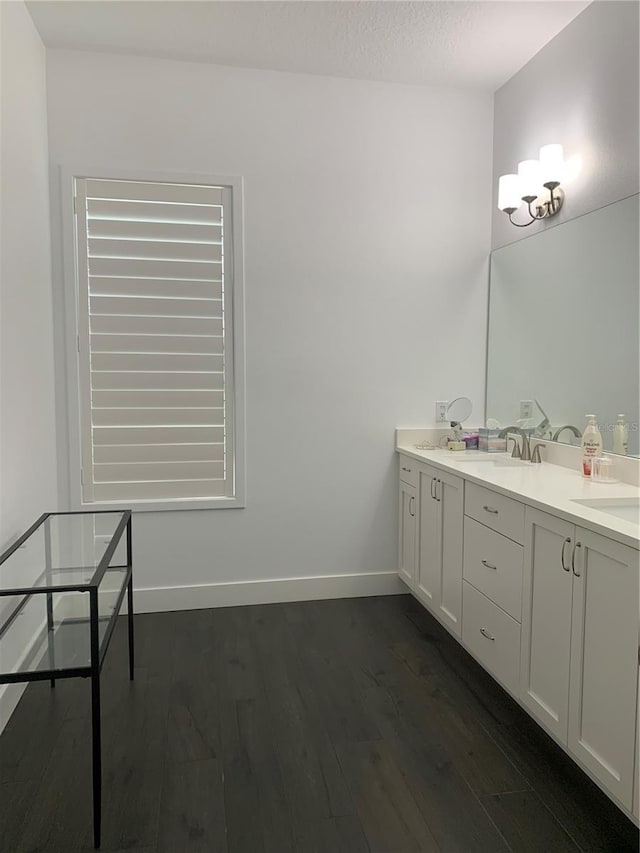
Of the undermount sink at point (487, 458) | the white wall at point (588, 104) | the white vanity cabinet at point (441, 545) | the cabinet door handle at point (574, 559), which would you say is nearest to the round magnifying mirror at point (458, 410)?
the undermount sink at point (487, 458)

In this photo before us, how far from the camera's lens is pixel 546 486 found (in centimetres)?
228

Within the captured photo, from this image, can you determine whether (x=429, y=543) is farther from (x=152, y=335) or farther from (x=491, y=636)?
(x=152, y=335)

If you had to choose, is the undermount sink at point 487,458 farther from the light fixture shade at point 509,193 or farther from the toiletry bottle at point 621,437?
the light fixture shade at point 509,193

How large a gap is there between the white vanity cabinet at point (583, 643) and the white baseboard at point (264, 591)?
140 cm

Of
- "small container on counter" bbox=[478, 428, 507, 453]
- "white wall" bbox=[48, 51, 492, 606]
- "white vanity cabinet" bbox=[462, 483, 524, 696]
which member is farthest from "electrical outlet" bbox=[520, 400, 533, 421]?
"white vanity cabinet" bbox=[462, 483, 524, 696]

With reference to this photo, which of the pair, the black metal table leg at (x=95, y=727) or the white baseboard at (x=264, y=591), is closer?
the black metal table leg at (x=95, y=727)

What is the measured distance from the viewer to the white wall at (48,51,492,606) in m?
3.09

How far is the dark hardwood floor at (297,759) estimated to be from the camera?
1702 mm

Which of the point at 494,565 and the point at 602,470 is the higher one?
the point at 602,470

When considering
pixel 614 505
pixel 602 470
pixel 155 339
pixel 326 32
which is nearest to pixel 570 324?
pixel 602 470

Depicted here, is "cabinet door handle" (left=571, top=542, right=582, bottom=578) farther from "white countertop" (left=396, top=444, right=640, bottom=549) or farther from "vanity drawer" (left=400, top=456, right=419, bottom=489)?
"vanity drawer" (left=400, top=456, right=419, bottom=489)

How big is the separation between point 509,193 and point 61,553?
2581 millimetres

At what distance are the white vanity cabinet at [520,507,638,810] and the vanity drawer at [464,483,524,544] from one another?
0.07 meters

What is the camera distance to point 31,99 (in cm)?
270
